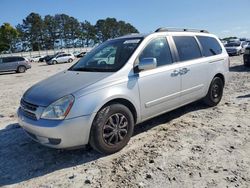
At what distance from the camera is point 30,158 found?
4141mm

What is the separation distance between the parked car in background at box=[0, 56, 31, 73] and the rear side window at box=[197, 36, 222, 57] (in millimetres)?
21140

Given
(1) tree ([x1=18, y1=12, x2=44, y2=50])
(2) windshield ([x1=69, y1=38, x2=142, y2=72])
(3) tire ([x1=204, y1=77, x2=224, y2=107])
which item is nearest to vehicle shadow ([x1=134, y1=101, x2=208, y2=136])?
(3) tire ([x1=204, y1=77, x2=224, y2=107])

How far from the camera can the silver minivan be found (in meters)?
3.64

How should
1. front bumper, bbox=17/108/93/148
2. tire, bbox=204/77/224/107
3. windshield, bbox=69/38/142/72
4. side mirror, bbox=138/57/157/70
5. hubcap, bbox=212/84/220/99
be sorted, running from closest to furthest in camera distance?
front bumper, bbox=17/108/93/148, side mirror, bbox=138/57/157/70, windshield, bbox=69/38/142/72, tire, bbox=204/77/224/107, hubcap, bbox=212/84/220/99

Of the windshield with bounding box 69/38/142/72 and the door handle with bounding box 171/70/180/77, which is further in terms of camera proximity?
the door handle with bounding box 171/70/180/77

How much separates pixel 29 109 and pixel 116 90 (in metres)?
1.29

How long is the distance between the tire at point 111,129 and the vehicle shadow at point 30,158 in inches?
9.6

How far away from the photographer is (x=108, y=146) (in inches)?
157

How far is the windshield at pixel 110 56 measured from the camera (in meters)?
4.40

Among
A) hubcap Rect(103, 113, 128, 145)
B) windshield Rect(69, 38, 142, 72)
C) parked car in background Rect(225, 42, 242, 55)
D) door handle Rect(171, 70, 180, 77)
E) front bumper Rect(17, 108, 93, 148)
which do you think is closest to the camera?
front bumper Rect(17, 108, 93, 148)

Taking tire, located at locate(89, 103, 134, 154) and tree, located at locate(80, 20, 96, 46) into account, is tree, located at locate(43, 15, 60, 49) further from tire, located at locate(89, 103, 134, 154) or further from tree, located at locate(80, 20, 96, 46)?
tire, located at locate(89, 103, 134, 154)

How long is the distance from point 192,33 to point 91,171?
365 cm

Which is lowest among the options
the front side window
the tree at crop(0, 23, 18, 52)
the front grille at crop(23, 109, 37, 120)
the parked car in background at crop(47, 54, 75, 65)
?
the front grille at crop(23, 109, 37, 120)

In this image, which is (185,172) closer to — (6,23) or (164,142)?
(164,142)
